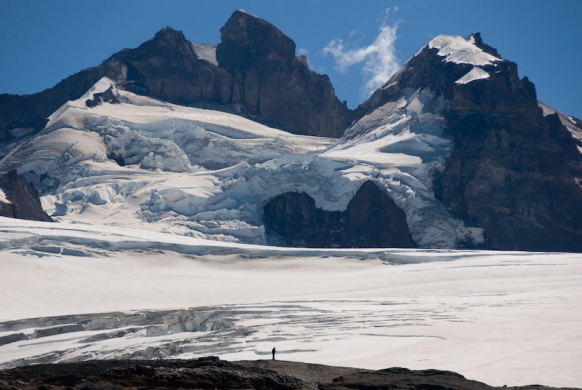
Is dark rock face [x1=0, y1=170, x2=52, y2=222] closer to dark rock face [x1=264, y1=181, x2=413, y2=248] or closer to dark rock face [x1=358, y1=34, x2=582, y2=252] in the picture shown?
dark rock face [x1=264, y1=181, x2=413, y2=248]

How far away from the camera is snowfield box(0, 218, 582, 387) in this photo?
89.9ft

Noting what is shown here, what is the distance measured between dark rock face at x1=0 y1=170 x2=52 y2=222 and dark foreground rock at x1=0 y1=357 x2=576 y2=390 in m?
56.9

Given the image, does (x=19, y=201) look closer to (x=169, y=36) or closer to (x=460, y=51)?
(x=460, y=51)

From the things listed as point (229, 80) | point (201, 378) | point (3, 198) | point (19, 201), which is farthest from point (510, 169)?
point (201, 378)

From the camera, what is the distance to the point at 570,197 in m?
87.1

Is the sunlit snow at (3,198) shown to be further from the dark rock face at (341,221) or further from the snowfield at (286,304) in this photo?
the dark rock face at (341,221)

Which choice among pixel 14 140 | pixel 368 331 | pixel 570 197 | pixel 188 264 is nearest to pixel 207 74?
pixel 14 140

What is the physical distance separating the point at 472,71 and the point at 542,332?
74.0m

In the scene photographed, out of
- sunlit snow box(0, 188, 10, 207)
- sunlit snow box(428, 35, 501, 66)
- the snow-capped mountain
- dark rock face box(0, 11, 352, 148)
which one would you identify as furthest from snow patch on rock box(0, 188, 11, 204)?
sunlit snow box(428, 35, 501, 66)

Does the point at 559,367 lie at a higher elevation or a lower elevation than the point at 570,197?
lower

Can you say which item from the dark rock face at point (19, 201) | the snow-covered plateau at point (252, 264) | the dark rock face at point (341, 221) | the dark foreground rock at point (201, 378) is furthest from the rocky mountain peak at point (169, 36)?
the dark foreground rock at point (201, 378)

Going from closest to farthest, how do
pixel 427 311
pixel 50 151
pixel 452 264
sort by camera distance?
pixel 427 311 < pixel 452 264 < pixel 50 151

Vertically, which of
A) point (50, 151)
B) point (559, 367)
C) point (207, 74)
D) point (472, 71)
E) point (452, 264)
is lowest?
point (559, 367)

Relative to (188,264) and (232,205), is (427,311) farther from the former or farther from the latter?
(232,205)
